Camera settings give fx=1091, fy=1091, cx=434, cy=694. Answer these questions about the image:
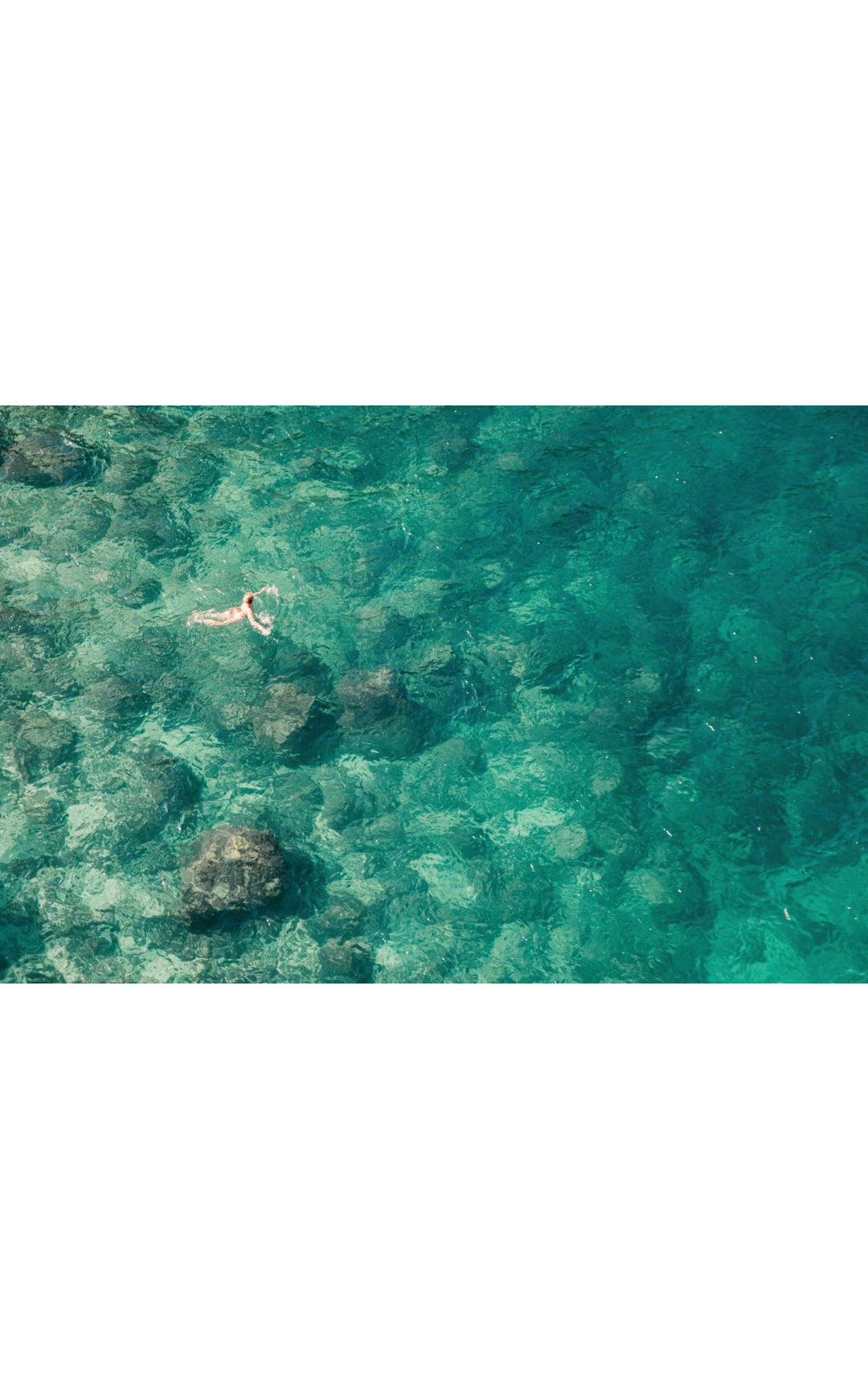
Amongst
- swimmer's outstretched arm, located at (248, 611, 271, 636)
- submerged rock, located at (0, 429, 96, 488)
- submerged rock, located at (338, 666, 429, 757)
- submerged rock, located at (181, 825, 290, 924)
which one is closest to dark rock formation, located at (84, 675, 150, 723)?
swimmer's outstretched arm, located at (248, 611, 271, 636)

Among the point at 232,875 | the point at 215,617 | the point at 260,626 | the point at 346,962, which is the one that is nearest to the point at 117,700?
the point at 215,617

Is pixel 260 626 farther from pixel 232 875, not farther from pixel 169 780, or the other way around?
pixel 232 875

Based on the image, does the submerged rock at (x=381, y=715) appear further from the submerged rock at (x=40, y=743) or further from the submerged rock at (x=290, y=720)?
the submerged rock at (x=40, y=743)

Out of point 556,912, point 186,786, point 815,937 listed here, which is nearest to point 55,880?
point 186,786

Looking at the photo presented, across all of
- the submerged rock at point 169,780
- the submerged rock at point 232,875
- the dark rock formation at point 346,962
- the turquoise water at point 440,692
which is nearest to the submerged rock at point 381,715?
the turquoise water at point 440,692

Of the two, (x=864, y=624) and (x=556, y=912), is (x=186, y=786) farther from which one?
(x=864, y=624)

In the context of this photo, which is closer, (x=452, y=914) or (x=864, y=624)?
(x=452, y=914)

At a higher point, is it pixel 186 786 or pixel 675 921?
pixel 186 786

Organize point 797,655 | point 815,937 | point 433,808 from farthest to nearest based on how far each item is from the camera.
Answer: point 797,655, point 433,808, point 815,937
